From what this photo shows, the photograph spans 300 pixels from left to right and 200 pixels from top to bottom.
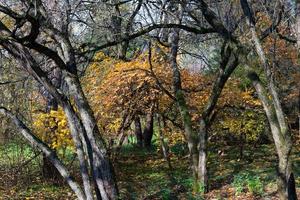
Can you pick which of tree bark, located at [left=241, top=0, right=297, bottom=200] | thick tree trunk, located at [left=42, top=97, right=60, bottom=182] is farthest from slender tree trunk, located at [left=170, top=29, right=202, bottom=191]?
thick tree trunk, located at [left=42, top=97, right=60, bottom=182]

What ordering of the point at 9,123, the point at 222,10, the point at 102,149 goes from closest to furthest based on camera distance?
the point at 102,149 < the point at 222,10 < the point at 9,123

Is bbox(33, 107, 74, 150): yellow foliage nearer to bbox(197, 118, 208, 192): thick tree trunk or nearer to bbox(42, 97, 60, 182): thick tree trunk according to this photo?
bbox(42, 97, 60, 182): thick tree trunk

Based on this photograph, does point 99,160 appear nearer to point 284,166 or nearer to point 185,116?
point 284,166

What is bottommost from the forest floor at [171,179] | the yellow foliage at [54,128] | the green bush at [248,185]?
the green bush at [248,185]

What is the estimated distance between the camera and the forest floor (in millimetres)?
10711

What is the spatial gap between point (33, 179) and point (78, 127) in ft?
25.0

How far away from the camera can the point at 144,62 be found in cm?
1316

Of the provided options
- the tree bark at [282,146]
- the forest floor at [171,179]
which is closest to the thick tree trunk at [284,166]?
the tree bark at [282,146]

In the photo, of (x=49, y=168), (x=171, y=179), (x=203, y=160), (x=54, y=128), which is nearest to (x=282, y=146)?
(x=203, y=160)

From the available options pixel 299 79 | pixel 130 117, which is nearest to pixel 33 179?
pixel 130 117

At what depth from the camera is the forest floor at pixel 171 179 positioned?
422 inches

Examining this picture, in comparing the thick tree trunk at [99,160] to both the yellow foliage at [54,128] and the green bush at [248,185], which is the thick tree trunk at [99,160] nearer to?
the green bush at [248,185]

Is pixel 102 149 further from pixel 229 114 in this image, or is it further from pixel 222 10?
pixel 229 114

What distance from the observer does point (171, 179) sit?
14164 mm
